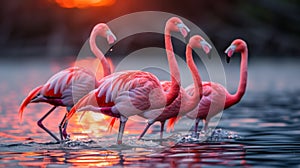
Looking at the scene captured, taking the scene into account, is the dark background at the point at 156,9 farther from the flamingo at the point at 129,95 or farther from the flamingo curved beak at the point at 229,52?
the flamingo at the point at 129,95

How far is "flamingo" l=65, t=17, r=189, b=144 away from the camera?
29.2 feet

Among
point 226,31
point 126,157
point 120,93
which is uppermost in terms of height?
point 226,31

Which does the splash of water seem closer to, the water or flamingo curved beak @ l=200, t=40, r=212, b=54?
the water

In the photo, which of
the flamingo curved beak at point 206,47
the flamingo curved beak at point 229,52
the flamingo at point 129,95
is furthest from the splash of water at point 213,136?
the flamingo curved beak at point 206,47

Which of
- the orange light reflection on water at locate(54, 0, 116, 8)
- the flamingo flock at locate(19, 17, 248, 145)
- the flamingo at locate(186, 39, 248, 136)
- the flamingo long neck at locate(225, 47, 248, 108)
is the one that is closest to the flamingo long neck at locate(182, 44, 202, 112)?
the flamingo flock at locate(19, 17, 248, 145)

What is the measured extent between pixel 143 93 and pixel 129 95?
0.18 m

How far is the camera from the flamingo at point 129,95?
8.91 m

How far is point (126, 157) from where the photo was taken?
794 cm

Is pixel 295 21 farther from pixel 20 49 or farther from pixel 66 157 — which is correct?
pixel 66 157

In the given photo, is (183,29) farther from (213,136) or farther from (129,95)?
(213,136)

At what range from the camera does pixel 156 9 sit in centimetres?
4434

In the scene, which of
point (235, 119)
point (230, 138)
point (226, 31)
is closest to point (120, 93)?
point (230, 138)

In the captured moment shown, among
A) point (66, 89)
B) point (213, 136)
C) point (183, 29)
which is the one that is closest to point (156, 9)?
point (66, 89)

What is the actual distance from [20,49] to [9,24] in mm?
2309
